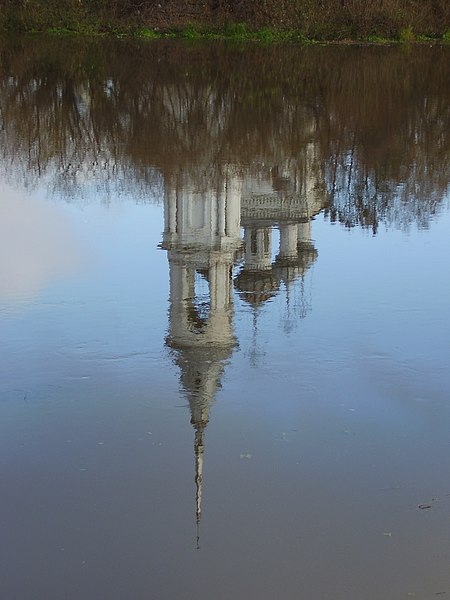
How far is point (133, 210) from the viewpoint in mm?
16812

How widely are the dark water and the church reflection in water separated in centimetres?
4

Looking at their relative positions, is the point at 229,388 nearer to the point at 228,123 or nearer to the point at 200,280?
the point at 200,280

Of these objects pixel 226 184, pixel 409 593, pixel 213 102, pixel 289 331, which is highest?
pixel 213 102

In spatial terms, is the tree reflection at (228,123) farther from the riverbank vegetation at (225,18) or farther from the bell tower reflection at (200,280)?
the riverbank vegetation at (225,18)

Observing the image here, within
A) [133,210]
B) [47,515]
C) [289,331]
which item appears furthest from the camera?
[133,210]

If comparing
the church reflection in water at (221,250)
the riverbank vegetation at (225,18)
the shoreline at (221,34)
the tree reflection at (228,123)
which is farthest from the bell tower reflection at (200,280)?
the riverbank vegetation at (225,18)

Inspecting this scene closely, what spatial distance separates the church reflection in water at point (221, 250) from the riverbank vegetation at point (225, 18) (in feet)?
86.1

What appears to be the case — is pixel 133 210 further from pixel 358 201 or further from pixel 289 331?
pixel 289 331

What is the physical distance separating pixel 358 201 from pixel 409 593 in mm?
11851

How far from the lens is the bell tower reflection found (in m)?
9.76

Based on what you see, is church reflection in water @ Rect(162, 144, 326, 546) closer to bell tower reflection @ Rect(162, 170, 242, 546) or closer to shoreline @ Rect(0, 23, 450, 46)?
bell tower reflection @ Rect(162, 170, 242, 546)

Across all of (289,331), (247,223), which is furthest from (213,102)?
(289,331)

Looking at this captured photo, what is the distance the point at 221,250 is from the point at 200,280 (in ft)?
10.7

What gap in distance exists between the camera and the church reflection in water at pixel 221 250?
1048cm
